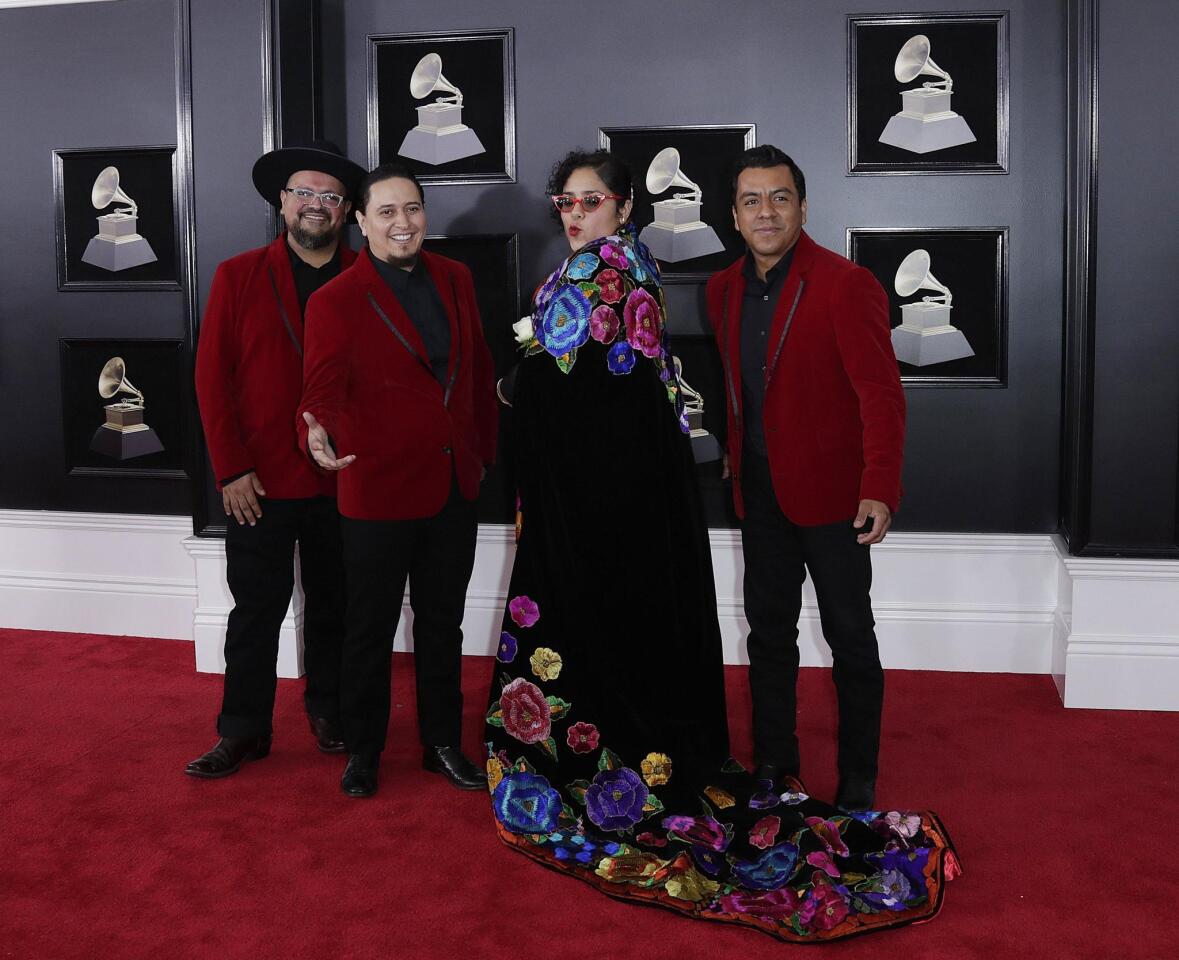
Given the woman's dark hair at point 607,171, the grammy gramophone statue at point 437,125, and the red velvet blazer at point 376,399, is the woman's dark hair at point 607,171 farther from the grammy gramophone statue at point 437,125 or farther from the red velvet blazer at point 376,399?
the grammy gramophone statue at point 437,125

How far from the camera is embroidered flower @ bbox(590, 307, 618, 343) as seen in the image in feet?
8.72

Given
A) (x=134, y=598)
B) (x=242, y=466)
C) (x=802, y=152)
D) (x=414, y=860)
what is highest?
(x=802, y=152)

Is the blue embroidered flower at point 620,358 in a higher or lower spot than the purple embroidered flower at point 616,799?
higher

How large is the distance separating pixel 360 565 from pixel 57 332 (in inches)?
88.4

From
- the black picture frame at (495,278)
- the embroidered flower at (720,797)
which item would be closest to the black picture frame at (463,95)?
the black picture frame at (495,278)

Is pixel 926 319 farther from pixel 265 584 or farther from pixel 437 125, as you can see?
pixel 265 584

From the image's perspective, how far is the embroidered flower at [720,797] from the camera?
2689mm

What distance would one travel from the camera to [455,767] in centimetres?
309

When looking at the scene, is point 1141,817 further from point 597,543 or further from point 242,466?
point 242,466

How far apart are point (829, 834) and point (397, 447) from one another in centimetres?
137

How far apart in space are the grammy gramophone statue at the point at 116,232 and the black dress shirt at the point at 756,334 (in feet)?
8.25

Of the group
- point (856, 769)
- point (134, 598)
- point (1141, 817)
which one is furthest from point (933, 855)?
point (134, 598)

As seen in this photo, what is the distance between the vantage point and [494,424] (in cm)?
324

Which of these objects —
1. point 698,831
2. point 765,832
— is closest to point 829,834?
point 765,832
